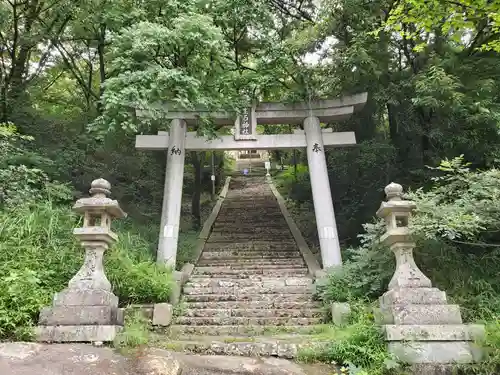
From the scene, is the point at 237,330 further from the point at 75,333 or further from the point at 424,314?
Answer: the point at 424,314

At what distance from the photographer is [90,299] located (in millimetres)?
5457

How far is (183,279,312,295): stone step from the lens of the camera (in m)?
7.84

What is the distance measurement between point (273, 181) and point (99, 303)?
654 inches

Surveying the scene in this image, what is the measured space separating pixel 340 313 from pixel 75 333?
3.91 metres

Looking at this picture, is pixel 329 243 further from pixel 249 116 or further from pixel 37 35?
pixel 37 35

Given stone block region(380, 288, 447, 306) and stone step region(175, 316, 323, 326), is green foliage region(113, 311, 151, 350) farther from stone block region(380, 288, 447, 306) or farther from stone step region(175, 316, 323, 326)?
stone block region(380, 288, 447, 306)

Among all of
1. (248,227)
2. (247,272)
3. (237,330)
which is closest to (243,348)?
(237,330)

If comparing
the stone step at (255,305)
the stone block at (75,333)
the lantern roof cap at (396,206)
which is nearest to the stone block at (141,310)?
the stone step at (255,305)

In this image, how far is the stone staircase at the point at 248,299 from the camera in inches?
222

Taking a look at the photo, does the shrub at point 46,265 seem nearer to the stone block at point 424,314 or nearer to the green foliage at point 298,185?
the stone block at point 424,314

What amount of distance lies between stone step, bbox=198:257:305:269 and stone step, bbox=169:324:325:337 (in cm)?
294

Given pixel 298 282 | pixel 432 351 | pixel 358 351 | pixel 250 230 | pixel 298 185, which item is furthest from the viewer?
pixel 298 185

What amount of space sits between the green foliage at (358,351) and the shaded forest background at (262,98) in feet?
4.33

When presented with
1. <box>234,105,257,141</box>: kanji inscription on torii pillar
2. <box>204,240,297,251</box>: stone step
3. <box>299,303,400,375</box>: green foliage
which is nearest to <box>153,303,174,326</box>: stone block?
<box>299,303,400,375</box>: green foliage
